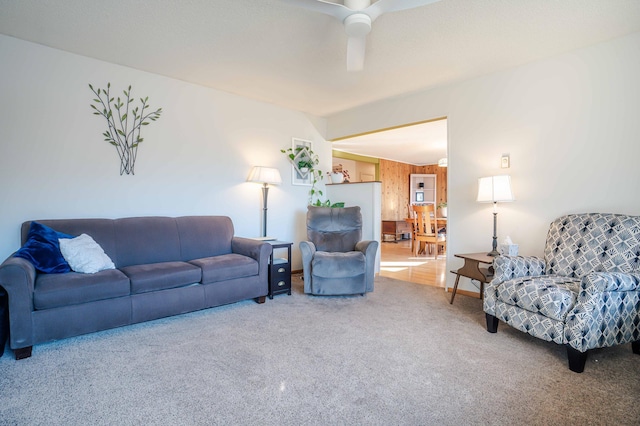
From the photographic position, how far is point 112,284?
2523mm

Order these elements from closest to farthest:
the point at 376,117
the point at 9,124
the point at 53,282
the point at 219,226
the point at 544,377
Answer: the point at 544,377 < the point at 53,282 < the point at 9,124 < the point at 219,226 < the point at 376,117

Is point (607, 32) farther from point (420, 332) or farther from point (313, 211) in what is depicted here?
point (313, 211)

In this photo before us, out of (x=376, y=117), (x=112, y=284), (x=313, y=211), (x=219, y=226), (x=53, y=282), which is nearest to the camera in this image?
(x=53, y=282)

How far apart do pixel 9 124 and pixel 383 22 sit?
3324 mm

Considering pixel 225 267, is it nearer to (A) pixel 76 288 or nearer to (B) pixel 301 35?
Result: (A) pixel 76 288

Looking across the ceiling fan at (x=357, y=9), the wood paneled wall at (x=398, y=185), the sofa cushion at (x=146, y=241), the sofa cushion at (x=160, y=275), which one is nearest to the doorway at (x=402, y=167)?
the wood paneled wall at (x=398, y=185)

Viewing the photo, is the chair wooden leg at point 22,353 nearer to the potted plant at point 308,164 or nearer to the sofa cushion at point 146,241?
the sofa cushion at point 146,241

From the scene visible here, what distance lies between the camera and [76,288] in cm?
237

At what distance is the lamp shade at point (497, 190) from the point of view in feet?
10.4

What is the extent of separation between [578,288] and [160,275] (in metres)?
3.21

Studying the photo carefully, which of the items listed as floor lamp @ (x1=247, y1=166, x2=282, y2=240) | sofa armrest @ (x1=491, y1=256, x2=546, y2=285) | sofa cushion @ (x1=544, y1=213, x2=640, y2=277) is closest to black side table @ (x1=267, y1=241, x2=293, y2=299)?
floor lamp @ (x1=247, y1=166, x2=282, y2=240)

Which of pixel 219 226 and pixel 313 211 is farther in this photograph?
pixel 313 211

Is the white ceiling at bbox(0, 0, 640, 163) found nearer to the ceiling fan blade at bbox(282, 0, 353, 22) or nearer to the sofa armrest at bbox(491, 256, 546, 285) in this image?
the ceiling fan blade at bbox(282, 0, 353, 22)

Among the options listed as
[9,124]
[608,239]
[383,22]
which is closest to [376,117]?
[383,22]
